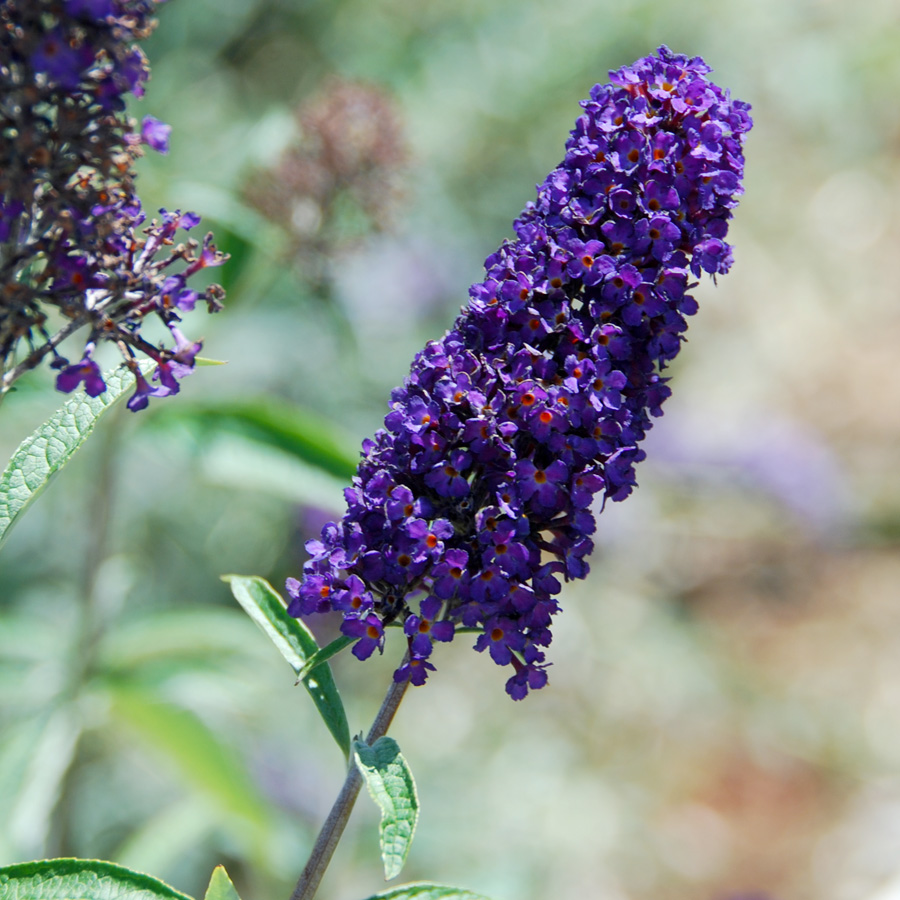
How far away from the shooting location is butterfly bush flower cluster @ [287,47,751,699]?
55.6 inches

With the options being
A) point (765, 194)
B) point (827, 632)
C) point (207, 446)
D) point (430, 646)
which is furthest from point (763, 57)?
point (430, 646)

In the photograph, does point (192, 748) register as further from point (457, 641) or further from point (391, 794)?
point (457, 641)

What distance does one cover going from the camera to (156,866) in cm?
291

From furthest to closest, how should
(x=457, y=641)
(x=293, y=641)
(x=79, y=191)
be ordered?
(x=457, y=641) → (x=293, y=641) → (x=79, y=191)

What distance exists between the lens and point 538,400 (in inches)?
55.1

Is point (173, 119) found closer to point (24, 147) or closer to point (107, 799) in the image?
point (107, 799)

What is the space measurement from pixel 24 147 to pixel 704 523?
587cm

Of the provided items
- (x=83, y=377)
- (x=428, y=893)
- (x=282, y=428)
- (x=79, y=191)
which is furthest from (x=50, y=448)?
(x=282, y=428)

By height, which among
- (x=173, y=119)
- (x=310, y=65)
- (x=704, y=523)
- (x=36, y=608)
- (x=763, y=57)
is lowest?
(x=36, y=608)

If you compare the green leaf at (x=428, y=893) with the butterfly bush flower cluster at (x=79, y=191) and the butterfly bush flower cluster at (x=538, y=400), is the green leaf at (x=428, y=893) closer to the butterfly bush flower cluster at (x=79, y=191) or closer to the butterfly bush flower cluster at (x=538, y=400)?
the butterfly bush flower cluster at (x=538, y=400)

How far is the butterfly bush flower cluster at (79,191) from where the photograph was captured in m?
1.13

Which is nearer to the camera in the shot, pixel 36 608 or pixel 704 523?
pixel 36 608

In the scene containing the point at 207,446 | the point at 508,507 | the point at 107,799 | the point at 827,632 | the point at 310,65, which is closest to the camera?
the point at 508,507

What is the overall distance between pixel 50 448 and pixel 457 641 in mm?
4299
